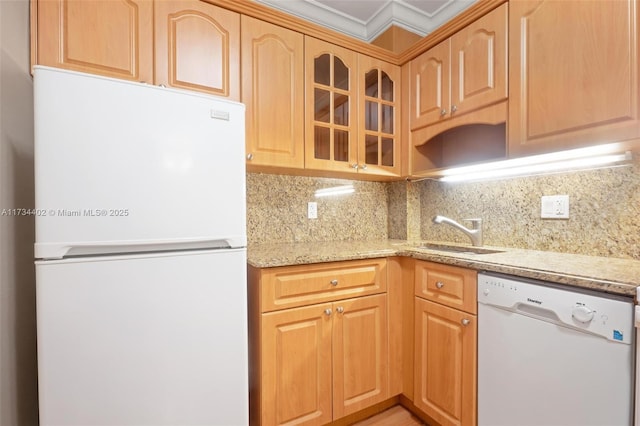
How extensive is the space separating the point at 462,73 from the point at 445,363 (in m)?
1.49

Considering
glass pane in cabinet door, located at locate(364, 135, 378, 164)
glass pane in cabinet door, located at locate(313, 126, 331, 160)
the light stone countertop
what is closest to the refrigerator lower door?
the light stone countertop

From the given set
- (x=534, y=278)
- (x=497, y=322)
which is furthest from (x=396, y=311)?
(x=534, y=278)

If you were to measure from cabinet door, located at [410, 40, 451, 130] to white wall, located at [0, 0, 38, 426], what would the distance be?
6.16 feet

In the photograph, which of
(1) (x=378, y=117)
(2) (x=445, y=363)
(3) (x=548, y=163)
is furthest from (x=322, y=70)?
(2) (x=445, y=363)

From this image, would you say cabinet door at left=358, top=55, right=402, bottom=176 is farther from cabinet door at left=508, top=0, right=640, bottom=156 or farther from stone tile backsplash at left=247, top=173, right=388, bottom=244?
cabinet door at left=508, top=0, right=640, bottom=156

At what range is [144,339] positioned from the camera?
984 mm

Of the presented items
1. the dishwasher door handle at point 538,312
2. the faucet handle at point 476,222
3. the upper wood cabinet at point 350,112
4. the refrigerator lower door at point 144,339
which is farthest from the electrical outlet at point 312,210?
the dishwasher door handle at point 538,312

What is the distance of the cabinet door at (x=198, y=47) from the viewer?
1.32 metres

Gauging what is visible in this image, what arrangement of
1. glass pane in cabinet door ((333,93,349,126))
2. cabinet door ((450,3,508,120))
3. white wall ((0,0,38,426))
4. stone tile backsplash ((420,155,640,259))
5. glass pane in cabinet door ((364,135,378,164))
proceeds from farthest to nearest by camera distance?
1. glass pane in cabinet door ((364,135,378,164))
2. glass pane in cabinet door ((333,93,349,126))
3. cabinet door ((450,3,508,120))
4. stone tile backsplash ((420,155,640,259))
5. white wall ((0,0,38,426))

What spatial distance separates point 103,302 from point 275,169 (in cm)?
102

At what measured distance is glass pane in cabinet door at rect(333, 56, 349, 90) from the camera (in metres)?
1.73

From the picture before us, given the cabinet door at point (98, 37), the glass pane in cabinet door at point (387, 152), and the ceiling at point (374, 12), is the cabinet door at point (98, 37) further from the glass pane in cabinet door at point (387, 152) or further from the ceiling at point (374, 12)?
the glass pane in cabinet door at point (387, 152)

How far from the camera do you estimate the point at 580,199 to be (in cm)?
138

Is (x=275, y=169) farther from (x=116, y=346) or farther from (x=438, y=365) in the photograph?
(x=438, y=365)
